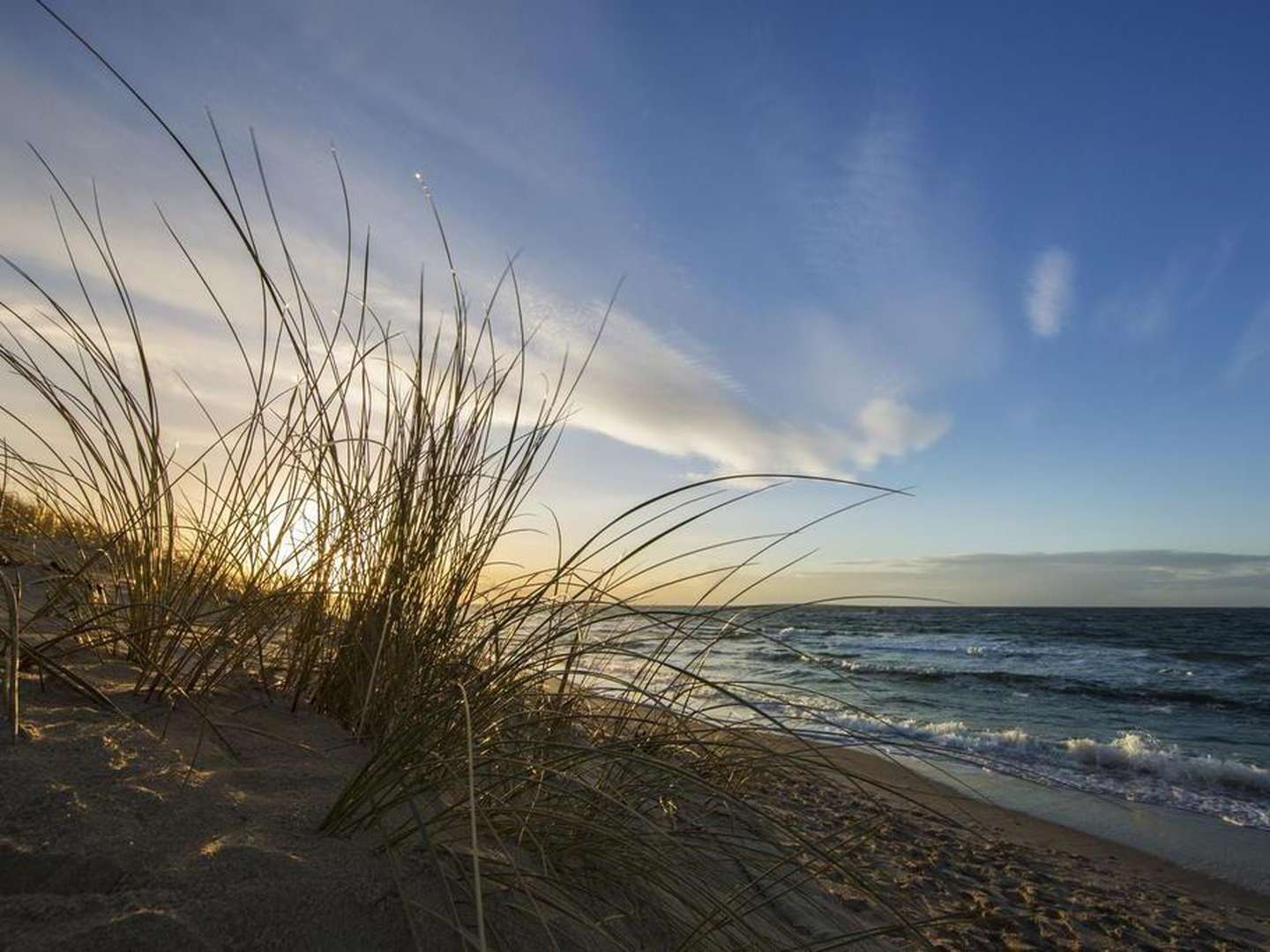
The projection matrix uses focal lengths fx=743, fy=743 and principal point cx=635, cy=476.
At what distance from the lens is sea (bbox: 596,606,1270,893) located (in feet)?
9.63

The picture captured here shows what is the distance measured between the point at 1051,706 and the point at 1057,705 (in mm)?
165

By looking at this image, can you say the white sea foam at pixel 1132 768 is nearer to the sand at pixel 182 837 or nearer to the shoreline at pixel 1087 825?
the shoreline at pixel 1087 825

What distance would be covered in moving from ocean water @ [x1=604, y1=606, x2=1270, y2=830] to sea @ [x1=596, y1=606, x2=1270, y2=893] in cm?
3

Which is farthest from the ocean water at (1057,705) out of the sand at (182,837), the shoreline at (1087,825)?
the sand at (182,837)

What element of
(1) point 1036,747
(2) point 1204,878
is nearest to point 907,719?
(1) point 1036,747

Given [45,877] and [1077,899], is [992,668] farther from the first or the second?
[45,877]

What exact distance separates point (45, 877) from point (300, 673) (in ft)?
3.47

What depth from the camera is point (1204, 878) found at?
432cm

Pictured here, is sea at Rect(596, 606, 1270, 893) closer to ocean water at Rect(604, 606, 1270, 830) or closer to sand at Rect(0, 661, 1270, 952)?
ocean water at Rect(604, 606, 1270, 830)

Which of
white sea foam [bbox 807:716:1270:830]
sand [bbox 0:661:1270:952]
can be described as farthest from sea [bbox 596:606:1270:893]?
sand [bbox 0:661:1270:952]

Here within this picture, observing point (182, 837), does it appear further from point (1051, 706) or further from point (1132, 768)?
point (1051, 706)

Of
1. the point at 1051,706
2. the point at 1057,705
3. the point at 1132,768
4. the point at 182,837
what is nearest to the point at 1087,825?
the point at 1132,768

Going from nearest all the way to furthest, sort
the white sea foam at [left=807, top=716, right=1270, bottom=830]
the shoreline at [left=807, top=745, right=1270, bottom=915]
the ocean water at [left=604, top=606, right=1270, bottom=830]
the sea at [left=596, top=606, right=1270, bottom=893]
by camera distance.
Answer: the sea at [left=596, top=606, right=1270, bottom=893], the shoreline at [left=807, top=745, right=1270, bottom=915], the ocean water at [left=604, top=606, right=1270, bottom=830], the white sea foam at [left=807, top=716, right=1270, bottom=830]

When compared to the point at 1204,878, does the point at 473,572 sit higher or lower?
higher
